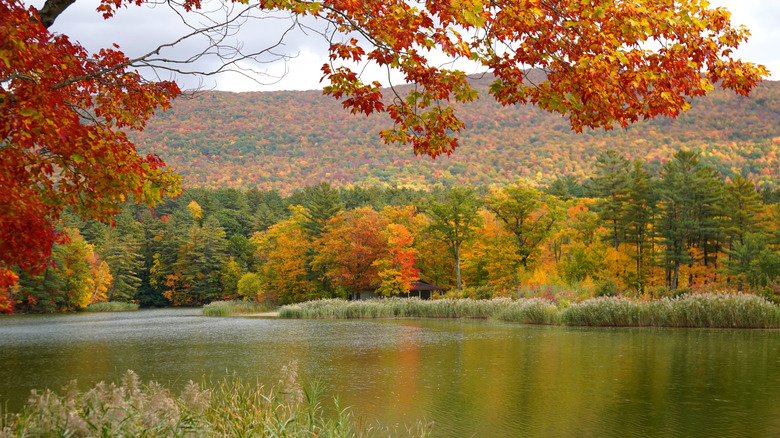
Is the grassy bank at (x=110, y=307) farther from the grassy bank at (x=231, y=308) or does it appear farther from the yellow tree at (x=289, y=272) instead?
the grassy bank at (x=231, y=308)

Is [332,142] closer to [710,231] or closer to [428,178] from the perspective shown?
[428,178]

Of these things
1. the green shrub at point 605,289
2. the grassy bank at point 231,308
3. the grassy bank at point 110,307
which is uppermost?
the green shrub at point 605,289

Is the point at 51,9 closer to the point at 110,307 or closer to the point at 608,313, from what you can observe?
the point at 608,313

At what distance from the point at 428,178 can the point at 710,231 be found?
78560 mm

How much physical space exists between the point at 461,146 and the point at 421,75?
127 meters

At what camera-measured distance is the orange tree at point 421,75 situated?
4.28 m

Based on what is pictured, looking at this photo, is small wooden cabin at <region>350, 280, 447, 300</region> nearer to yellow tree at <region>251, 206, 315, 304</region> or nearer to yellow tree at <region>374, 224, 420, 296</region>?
yellow tree at <region>374, 224, 420, 296</region>

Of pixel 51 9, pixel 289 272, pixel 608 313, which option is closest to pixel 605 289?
pixel 608 313

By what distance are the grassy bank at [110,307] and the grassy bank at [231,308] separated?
17625 millimetres

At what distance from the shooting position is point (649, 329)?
61.5 feet

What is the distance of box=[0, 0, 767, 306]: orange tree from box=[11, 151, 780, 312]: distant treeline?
1903 centimetres

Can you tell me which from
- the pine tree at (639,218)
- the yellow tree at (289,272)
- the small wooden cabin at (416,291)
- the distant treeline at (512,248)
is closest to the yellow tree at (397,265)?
the distant treeline at (512,248)

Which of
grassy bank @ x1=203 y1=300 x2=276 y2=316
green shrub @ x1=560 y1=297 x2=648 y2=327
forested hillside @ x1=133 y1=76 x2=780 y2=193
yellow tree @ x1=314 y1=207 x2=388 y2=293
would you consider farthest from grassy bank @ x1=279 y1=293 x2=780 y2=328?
forested hillside @ x1=133 y1=76 x2=780 y2=193

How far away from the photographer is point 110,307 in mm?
57469
